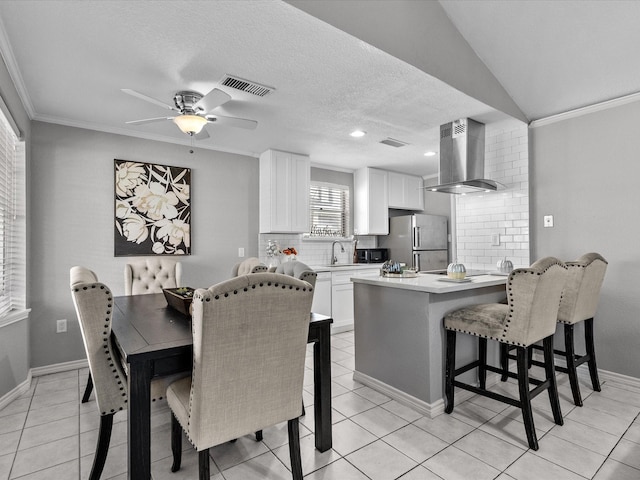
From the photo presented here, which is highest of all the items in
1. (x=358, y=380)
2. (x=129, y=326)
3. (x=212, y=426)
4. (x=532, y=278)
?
(x=532, y=278)

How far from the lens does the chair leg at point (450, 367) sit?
244cm

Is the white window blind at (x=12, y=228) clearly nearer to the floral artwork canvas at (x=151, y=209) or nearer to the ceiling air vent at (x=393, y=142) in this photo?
the floral artwork canvas at (x=151, y=209)

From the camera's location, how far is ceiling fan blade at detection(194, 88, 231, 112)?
2404 millimetres

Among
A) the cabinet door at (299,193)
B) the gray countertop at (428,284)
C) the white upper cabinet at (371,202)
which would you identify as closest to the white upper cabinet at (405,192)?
the white upper cabinet at (371,202)

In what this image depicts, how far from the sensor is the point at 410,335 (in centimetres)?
255

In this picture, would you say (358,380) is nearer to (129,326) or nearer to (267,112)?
(129,326)

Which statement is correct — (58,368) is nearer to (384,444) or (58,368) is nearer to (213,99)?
(213,99)

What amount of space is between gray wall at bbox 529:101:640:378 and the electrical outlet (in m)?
4.79

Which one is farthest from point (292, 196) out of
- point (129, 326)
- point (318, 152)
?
point (129, 326)

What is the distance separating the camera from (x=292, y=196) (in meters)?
4.67

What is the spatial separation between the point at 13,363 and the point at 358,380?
2.81m

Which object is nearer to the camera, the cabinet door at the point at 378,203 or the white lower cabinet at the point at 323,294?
the white lower cabinet at the point at 323,294

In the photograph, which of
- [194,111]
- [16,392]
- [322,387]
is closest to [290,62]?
[194,111]

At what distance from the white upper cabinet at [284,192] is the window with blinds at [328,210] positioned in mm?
496
